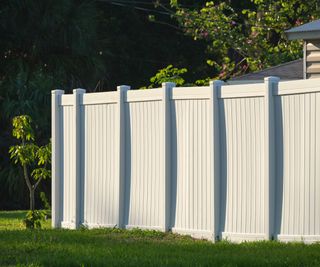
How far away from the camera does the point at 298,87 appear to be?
1381cm

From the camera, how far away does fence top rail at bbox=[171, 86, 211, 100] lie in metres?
15.2

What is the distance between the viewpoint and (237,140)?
14.7 metres

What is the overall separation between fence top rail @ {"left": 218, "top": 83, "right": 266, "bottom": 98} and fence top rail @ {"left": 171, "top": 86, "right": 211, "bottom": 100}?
287mm

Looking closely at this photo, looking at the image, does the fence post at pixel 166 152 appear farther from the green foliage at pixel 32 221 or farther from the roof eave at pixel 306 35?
the green foliage at pixel 32 221

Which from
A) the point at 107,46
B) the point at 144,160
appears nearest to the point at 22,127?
the point at 144,160

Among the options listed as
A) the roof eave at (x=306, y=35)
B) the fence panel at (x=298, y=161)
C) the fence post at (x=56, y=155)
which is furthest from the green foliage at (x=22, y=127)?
the fence panel at (x=298, y=161)

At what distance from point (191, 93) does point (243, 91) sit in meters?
1.05

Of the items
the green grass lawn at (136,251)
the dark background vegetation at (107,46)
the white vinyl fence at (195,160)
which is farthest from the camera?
the dark background vegetation at (107,46)

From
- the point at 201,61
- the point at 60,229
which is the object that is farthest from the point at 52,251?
the point at 201,61

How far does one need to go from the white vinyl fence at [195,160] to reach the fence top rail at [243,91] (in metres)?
0.01

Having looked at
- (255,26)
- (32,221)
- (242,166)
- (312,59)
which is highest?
(255,26)

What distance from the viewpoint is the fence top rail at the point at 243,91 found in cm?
1437

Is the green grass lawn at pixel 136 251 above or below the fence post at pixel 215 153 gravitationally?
below

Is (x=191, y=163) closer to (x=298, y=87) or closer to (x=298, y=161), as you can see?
(x=298, y=161)
